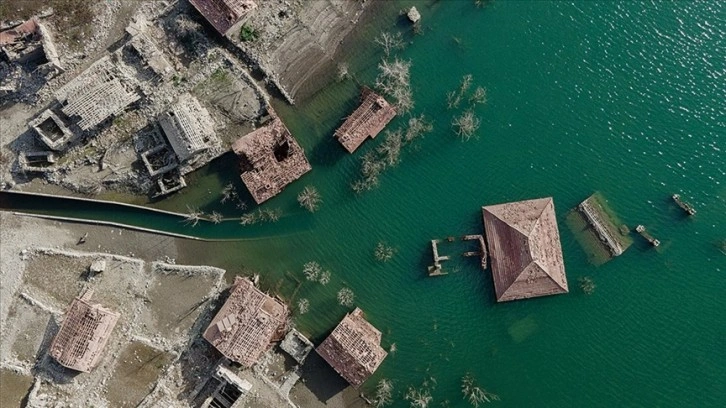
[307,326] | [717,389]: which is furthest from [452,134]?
[717,389]

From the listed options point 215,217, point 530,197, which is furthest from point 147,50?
point 530,197

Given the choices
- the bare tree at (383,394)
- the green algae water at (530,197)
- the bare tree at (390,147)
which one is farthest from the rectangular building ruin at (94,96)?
the bare tree at (383,394)

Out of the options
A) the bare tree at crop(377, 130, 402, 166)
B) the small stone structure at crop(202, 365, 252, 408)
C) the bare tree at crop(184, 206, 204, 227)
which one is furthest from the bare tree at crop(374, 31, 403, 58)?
the small stone structure at crop(202, 365, 252, 408)

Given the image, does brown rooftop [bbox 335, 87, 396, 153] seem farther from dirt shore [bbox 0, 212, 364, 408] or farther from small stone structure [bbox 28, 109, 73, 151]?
small stone structure [bbox 28, 109, 73, 151]

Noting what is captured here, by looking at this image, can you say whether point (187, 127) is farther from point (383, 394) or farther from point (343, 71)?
point (383, 394)

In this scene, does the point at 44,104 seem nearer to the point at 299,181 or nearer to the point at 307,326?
the point at 299,181

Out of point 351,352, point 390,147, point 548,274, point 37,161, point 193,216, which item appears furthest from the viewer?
point 193,216
